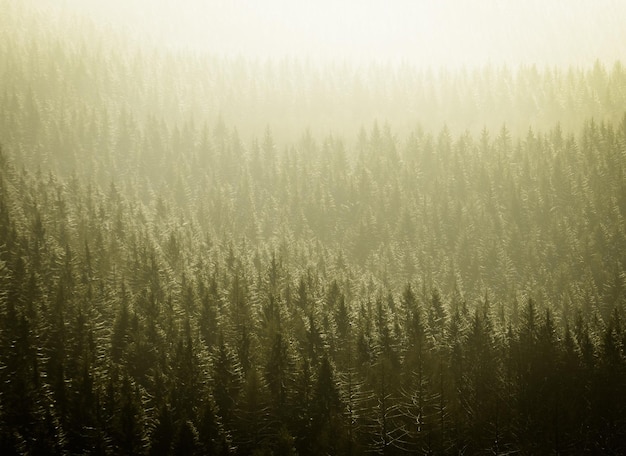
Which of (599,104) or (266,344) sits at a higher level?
(599,104)

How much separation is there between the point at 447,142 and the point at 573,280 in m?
58.0

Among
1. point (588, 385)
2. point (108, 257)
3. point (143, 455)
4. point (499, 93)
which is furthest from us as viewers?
point (499, 93)

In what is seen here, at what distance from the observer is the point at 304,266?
11612 cm

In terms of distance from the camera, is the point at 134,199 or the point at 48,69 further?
the point at 48,69

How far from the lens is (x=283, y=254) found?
116562 millimetres

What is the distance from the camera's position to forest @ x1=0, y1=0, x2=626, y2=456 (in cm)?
5675

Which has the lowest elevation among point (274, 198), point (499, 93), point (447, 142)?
point (274, 198)

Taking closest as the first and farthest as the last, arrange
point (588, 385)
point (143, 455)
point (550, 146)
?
point (143, 455) → point (588, 385) → point (550, 146)

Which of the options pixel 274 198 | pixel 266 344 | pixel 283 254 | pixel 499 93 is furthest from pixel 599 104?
pixel 266 344

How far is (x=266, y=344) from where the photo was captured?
69938 mm

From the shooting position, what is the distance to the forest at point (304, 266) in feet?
186

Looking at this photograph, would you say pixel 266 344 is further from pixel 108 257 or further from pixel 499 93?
pixel 499 93

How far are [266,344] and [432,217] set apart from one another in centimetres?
7562

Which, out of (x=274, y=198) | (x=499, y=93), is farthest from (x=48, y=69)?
(x=499, y=93)
